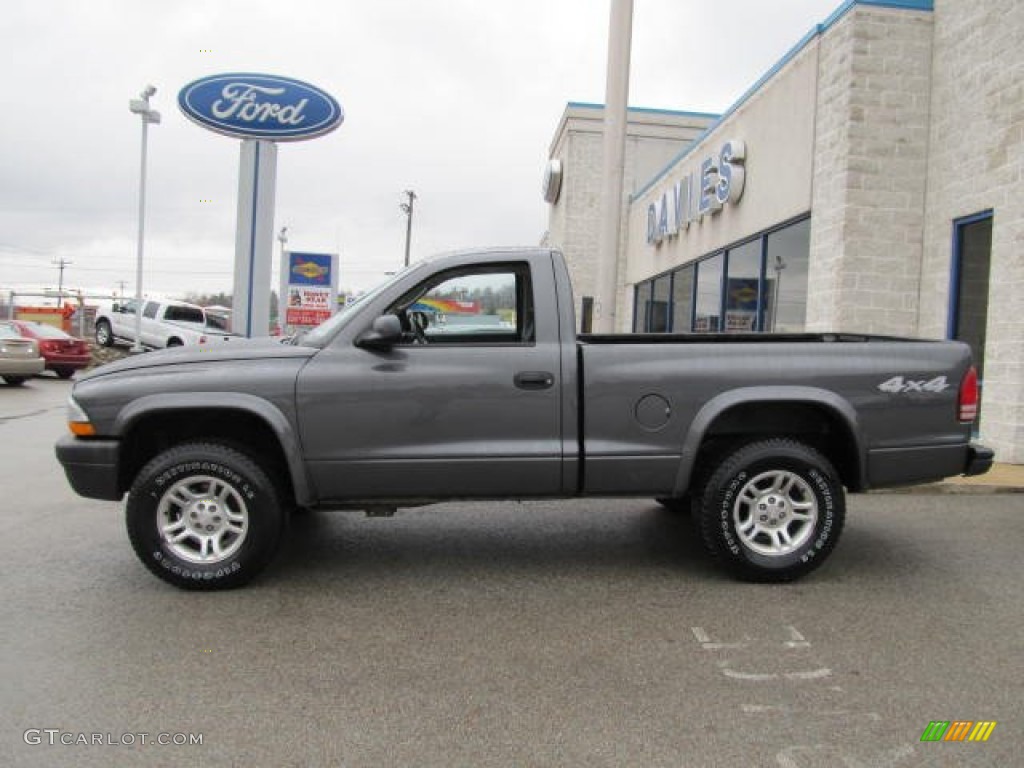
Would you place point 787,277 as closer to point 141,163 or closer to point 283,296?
point 283,296

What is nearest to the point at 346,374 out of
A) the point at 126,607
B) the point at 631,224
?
the point at 126,607

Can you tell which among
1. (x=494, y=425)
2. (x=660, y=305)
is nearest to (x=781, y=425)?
(x=494, y=425)

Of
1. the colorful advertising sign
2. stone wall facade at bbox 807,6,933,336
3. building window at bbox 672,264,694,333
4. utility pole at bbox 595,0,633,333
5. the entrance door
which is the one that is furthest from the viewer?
building window at bbox 672,264,694,333

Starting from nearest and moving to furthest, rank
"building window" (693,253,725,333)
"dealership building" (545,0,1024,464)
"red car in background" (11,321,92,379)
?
"dealership building" (545,0,1024,464) < "building window" (693,253,725,333) < "red car in background" (11,321,92,379)

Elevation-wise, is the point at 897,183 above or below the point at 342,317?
above

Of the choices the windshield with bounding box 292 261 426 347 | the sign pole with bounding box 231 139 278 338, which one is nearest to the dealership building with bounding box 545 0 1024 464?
the windshield with bounding box 292 261 426 347

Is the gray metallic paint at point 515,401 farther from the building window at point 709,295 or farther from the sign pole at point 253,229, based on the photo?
the building window at point 709,295

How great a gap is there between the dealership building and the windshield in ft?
21.4

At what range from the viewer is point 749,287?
1325 centimetres

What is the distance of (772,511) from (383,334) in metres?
2.42

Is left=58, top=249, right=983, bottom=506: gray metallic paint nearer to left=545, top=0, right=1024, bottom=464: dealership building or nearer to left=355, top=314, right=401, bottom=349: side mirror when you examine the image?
left=355, top=314, right=401, bottom=349: side mirror

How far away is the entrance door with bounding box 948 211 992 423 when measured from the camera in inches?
346

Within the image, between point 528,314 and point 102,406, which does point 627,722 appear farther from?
point 102,406

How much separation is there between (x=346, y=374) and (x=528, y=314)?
1116 mm
